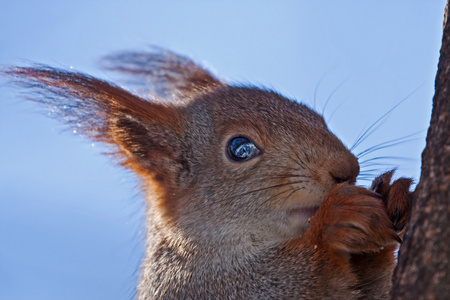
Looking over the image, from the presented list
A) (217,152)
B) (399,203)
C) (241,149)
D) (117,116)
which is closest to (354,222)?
(399,203)

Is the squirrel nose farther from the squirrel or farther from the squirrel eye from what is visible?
the squirrel eye

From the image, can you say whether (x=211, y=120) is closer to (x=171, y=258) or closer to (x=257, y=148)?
(x=257, y=148)

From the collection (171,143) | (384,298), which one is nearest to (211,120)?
(171,143)

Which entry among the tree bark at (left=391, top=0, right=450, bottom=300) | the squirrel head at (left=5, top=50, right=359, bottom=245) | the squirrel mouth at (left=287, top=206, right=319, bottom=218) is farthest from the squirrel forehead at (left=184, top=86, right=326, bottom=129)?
the tree bark at (left=391, top=0, right=450, bottom=300)

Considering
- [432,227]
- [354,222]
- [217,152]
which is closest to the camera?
[432,227]

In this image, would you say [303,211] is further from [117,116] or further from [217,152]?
[117,116]

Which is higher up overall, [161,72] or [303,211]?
[161,72]
